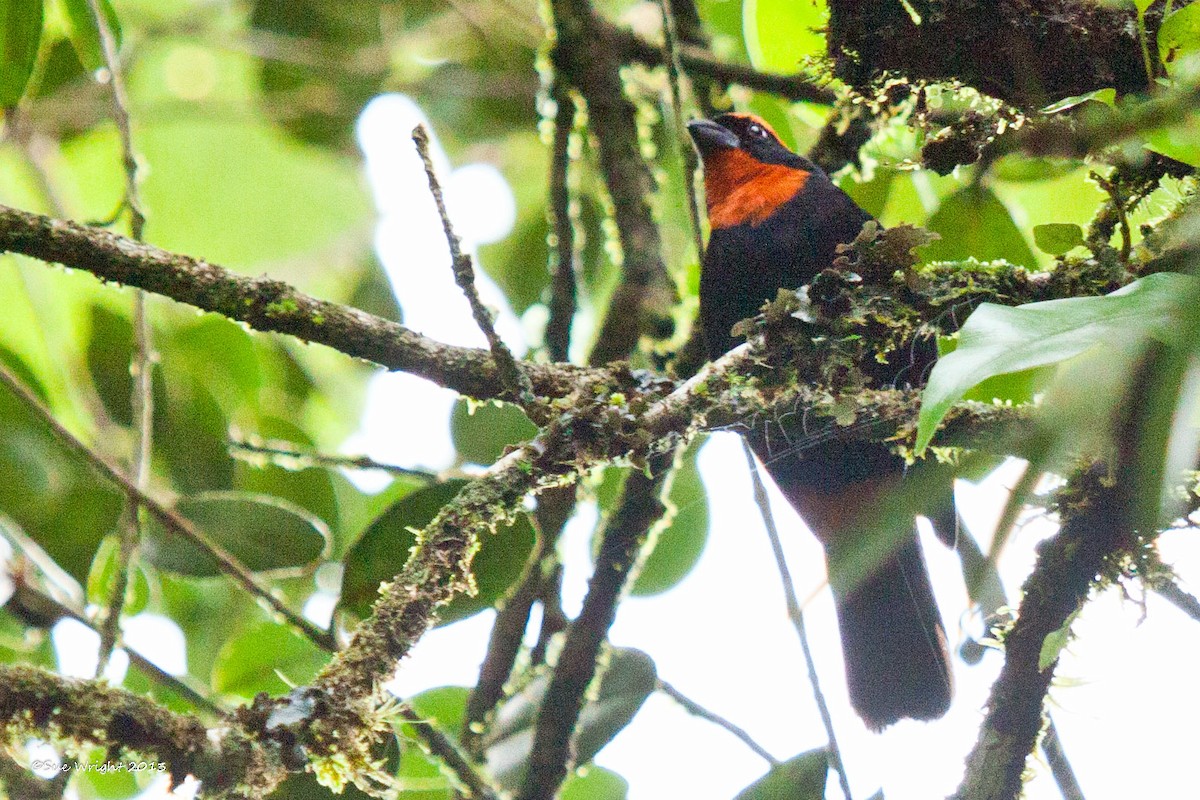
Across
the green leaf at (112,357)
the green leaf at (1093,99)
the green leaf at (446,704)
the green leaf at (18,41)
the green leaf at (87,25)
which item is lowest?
the green leaf at (446,704)

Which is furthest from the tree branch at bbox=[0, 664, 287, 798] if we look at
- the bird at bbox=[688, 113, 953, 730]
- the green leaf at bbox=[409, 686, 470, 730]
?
the bird at bbox=[688, 113, 953, 730]

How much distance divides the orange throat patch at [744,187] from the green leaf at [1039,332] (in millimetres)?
1901

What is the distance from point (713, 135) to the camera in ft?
11.8

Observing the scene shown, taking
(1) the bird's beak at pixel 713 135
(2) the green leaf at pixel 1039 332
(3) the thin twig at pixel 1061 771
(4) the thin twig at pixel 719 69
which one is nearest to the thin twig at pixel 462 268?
(2) the green leaf at pixel 1039 332

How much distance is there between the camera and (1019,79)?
174cm

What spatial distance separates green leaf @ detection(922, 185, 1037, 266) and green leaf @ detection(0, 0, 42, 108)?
1833mm

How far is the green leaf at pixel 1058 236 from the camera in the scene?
70.8 inches

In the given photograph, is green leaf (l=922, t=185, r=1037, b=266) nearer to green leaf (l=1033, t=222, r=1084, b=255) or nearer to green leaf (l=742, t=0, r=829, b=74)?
green leaf (l=742, t=0, r=829, b=74)

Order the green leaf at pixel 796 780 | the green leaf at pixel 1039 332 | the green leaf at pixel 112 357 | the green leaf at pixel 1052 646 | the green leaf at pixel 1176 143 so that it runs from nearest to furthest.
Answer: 1. the green leaf at pixel 1039 332
2. the green leaf at pixel 1176 143
3. the green leaf at pixel 1052 646
4. the green leaf at pixel 796 780
5. the green leaf at pixel 112 357

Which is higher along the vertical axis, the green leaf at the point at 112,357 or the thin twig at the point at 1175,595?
the green leaf at the point at 112,357

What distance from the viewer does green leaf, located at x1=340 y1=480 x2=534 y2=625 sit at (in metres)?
2.09

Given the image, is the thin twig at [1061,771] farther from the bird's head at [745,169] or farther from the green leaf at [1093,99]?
the bird's head at [745,169]

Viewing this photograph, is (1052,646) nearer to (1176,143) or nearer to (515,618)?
(1176,143)

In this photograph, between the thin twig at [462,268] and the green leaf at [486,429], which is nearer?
the thin twig at [462,268]
